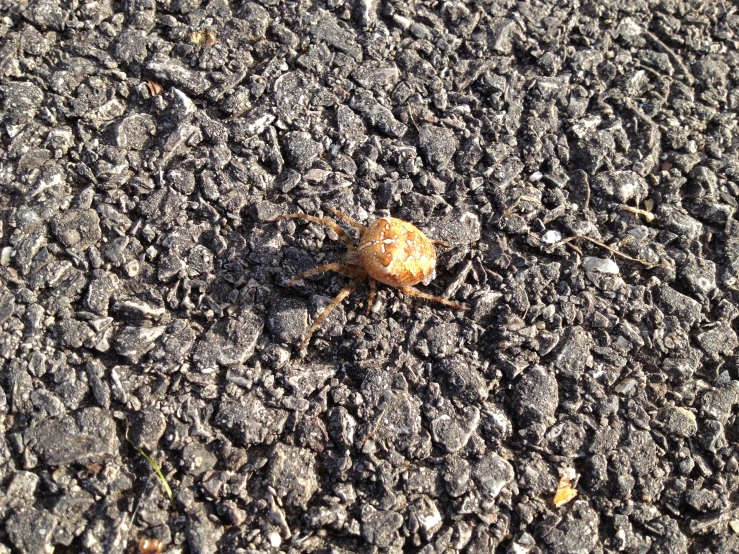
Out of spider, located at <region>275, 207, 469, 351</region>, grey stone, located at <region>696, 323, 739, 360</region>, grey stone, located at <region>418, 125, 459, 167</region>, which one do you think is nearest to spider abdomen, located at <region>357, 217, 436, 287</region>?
→ spider, located at <region>275, 207, 469, 351</region>

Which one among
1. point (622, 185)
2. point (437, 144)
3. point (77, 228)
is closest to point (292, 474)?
point (77, 228)

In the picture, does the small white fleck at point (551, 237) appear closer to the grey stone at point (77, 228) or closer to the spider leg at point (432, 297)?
the spider leg at point (432, 297)

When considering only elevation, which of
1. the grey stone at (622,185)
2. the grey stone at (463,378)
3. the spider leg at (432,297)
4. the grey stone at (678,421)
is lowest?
the grey stone at (463,378)

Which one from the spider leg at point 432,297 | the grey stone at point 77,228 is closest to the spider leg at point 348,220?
the spider leg at point 432,297

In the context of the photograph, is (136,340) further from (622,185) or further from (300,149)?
(622,185)

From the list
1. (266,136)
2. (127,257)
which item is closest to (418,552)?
(127,257)

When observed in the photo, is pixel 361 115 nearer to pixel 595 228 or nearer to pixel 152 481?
pixel 595 228
